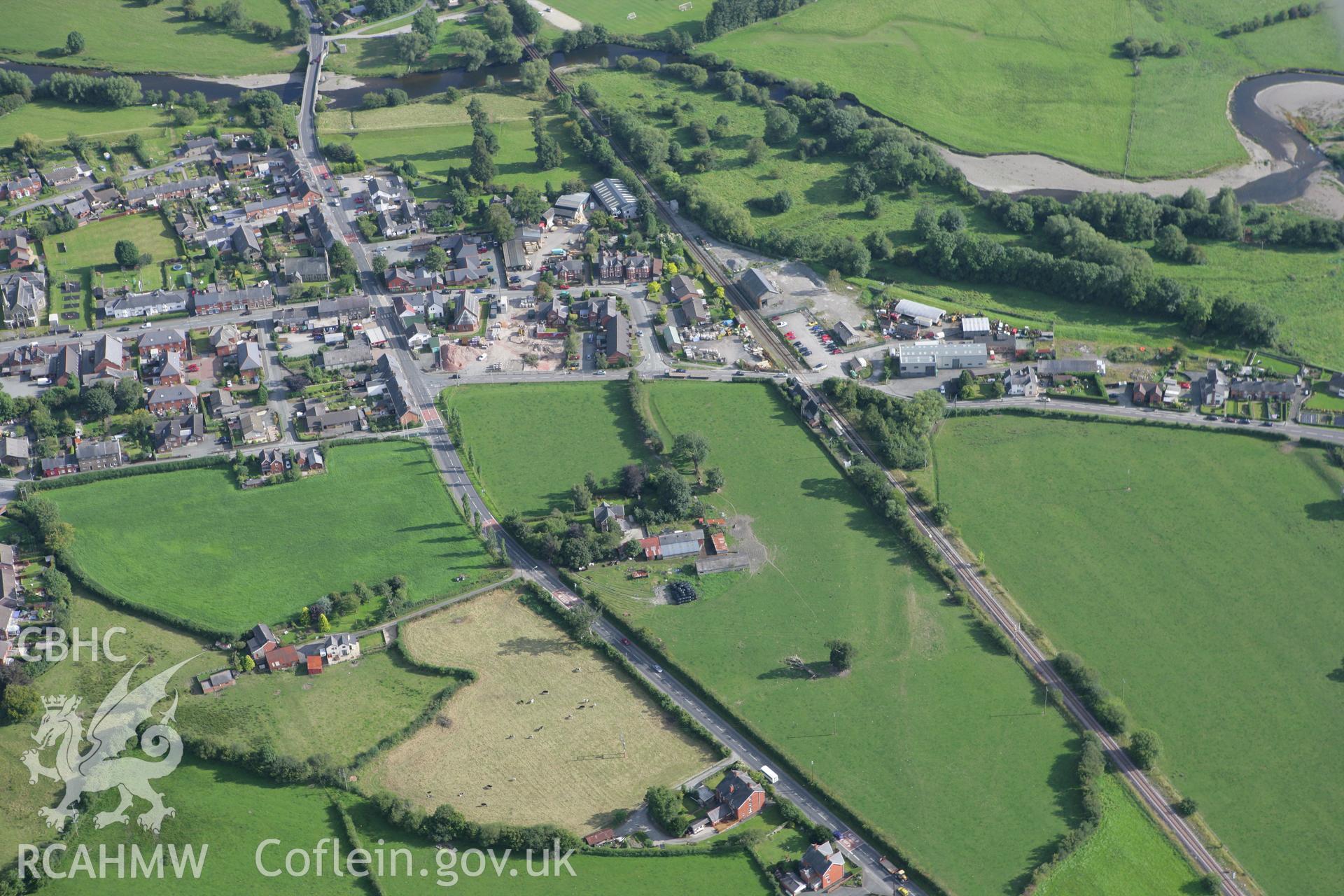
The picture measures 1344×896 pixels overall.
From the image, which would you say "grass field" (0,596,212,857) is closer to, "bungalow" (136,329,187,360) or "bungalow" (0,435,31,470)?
"bungalow" (0,435,31,470)

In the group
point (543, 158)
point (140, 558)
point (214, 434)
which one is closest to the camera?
point (140, 558)

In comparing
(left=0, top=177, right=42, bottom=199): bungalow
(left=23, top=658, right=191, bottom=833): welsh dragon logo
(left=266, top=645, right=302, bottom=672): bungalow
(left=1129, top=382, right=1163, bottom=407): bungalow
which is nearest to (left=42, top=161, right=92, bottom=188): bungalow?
(left=0, top=177, right=42, bottom=199): bungalow

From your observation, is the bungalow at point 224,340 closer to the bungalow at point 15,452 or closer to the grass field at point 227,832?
the bungalow at point 15,452

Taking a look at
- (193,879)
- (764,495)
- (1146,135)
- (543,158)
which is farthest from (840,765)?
(1146,135)

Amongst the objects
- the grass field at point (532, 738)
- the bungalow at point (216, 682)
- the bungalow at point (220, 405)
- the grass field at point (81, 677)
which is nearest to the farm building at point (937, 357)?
the grass field at point (532, 738)

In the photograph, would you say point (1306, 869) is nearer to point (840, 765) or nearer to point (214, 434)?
point (840, 765)

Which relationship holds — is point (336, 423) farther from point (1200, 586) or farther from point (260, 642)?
point (1200, 586)

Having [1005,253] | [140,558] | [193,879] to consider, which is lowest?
[193,879]
